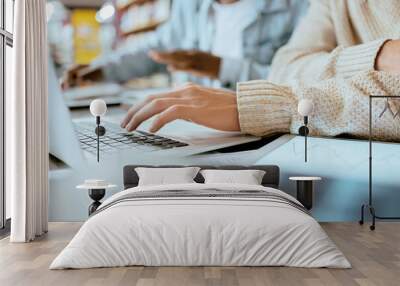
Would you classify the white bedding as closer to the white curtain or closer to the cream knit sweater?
the white curtain

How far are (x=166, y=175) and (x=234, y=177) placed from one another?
817 millimetres

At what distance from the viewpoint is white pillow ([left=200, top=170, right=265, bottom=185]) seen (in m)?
7.18

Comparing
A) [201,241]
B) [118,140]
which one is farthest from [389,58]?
[201,241]

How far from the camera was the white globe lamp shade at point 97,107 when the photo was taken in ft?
25.0

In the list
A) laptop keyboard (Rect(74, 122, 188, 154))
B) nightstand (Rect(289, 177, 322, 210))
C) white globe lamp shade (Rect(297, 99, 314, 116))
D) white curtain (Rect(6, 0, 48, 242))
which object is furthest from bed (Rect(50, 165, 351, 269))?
Answer: laptop keyboard (Rect(74, 122, 188, 154))

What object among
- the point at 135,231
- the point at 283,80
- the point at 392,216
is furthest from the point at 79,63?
the point at 392,216

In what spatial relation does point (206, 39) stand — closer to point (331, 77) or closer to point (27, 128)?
point (331, 77)

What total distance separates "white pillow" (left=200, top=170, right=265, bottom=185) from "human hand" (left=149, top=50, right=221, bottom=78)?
1393 mm

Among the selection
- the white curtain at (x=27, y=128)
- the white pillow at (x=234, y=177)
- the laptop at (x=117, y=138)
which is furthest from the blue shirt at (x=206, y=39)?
the white curtain at (x=27, y=128)

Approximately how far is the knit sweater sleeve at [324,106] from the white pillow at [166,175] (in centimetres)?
99

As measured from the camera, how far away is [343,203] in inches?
304

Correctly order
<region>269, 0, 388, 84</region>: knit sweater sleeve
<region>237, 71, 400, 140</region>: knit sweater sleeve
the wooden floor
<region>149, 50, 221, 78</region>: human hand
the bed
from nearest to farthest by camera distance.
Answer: the wooden floor, the bed, <region>237, 71, 400, 140</region>: knit sweater sleeve, <region>269, 0, 388, 84</region>: knit sweater sleeve, <region>149, 50, 221, 78</region>: human hand

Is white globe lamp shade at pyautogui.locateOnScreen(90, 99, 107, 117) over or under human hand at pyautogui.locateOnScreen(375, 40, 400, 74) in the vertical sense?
under

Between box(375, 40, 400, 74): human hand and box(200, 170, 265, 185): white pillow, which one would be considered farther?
box(375, 40, 400, 74): human hand
